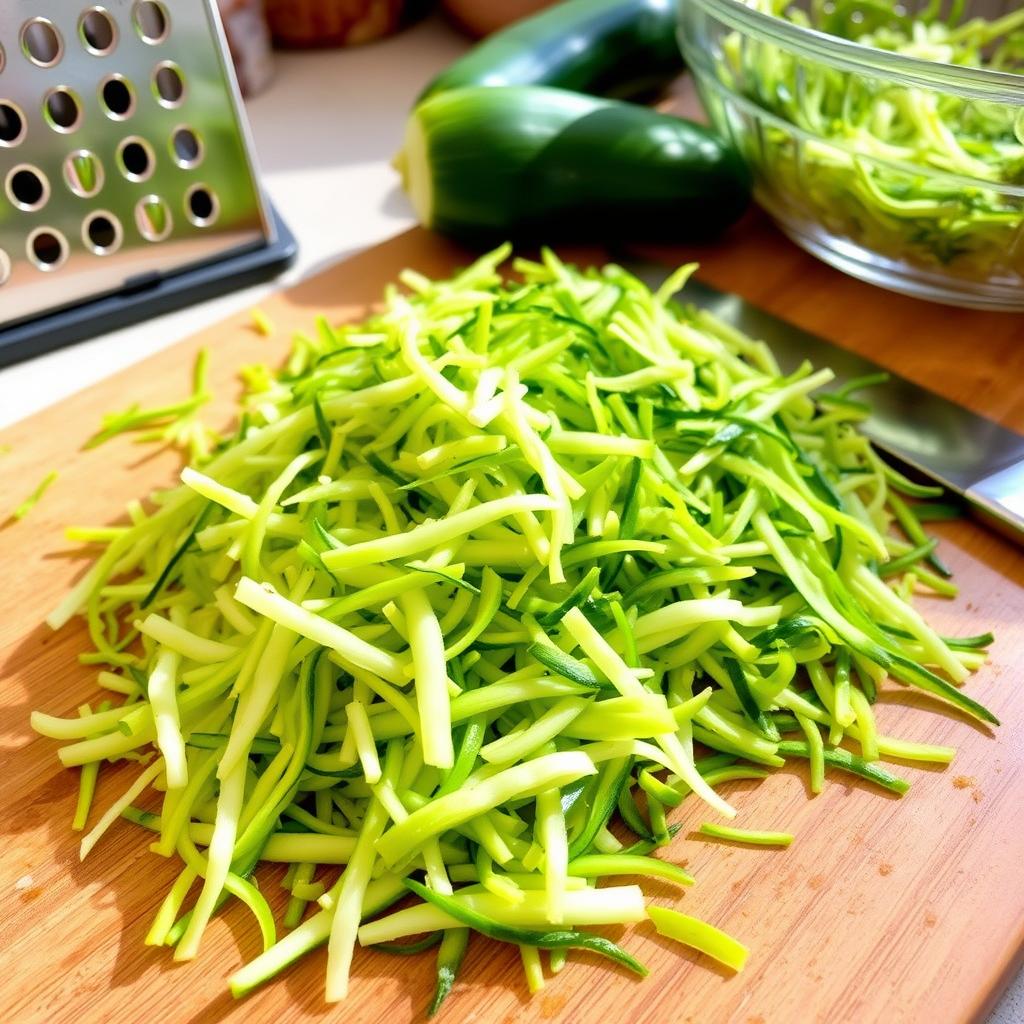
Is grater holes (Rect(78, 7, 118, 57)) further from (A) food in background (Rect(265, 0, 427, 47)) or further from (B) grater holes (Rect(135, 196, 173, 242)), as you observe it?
(A) food in background (Rect(265, 0, 427, 47))

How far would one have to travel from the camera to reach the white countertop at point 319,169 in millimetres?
1388

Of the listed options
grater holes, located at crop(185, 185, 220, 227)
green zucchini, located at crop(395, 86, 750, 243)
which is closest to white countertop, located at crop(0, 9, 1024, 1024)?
grater holes, located at crop(185, 185, 220, 227)

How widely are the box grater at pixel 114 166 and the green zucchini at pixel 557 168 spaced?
276 mm

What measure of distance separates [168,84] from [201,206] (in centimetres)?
17

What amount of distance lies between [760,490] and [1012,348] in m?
0.57

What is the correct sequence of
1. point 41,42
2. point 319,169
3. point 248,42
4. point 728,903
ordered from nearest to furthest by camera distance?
point 728,903 → point 41,42 → point 319,169 → point 248,42

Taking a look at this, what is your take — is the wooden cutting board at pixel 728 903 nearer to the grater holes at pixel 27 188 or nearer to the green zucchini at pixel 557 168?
the grater holes at pixel 27 188

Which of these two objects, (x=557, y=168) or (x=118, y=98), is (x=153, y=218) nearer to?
(x=118, y=98)

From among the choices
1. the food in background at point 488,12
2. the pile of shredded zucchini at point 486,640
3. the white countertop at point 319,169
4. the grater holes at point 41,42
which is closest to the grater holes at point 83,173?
the grater holes at point 41,42

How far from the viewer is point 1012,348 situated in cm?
134

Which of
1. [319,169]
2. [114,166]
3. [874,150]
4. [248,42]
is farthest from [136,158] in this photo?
[874,150]

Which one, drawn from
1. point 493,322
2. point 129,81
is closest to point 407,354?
point 493,322

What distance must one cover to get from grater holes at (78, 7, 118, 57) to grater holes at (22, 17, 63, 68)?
0.03 meters

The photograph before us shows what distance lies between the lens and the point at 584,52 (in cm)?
174
